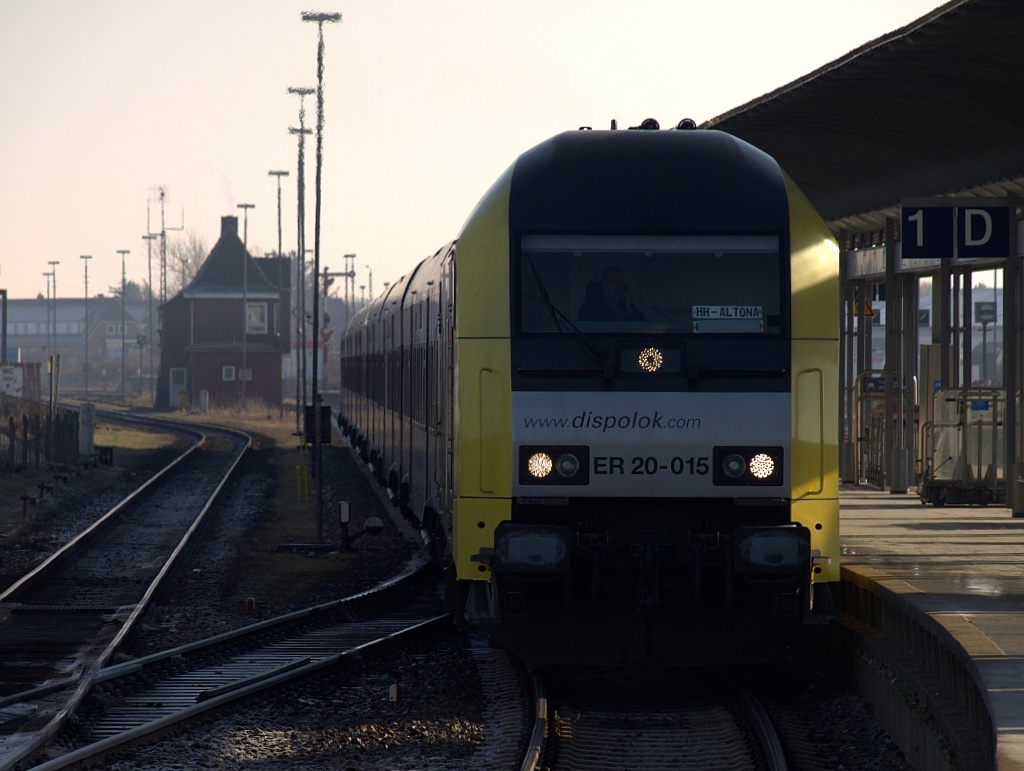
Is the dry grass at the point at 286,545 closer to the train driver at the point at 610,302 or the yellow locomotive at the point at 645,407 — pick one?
the yellow locomotive at the point at 645,407

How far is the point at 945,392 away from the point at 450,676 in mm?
11046

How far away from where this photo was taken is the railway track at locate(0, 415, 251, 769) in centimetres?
992

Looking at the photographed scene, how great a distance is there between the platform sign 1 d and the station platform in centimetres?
293

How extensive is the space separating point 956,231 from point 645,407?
7506 mm

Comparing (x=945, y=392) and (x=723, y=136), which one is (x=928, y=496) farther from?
(x=723, y=136)

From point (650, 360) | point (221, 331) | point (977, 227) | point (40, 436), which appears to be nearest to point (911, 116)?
point (977, 227)

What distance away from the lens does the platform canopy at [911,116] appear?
1210 cm

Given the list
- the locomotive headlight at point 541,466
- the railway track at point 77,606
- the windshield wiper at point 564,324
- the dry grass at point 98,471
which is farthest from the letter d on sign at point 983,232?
the dry grass at point 98,471

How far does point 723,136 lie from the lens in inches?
399

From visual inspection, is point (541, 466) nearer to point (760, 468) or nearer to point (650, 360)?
point (650, 360)

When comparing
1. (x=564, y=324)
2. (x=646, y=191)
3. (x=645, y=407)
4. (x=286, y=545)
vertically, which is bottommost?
(x=286, y=545)

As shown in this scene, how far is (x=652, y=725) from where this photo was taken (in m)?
9.41

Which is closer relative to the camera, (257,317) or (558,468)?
(558,468)

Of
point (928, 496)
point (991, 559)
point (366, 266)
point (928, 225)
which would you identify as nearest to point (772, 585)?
point (991, 559)
